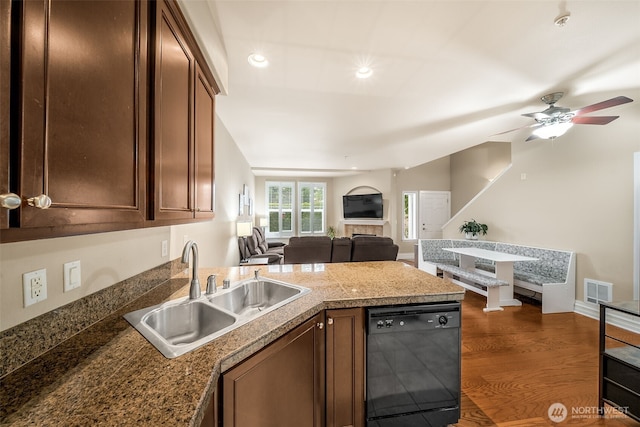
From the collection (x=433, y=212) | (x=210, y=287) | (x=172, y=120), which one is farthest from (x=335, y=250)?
(x=433, y=212)

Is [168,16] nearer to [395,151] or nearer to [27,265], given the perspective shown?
[27,265]

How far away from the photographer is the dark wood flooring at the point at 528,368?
1.69 metres

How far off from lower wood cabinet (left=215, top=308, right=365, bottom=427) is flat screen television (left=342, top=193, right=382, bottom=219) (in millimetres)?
6192

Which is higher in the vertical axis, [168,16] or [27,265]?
[168,16]

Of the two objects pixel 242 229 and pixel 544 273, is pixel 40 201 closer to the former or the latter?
pixel 242 229

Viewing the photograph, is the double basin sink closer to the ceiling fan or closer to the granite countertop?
the granite countertop

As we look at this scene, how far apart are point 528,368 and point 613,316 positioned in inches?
79.1

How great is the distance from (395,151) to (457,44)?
10.7ft

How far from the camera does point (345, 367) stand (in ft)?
4.56

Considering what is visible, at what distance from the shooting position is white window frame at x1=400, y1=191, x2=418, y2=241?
7590 mm

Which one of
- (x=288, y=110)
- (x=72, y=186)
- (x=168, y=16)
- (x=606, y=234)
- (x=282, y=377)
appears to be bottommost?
(x=282, y=377)

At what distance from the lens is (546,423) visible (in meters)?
1.63

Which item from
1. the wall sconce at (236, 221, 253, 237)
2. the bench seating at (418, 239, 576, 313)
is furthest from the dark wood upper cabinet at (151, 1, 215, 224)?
the bench seating at (418, 239, 576, 313)

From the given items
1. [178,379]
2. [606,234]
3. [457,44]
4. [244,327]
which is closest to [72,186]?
[178,379]
